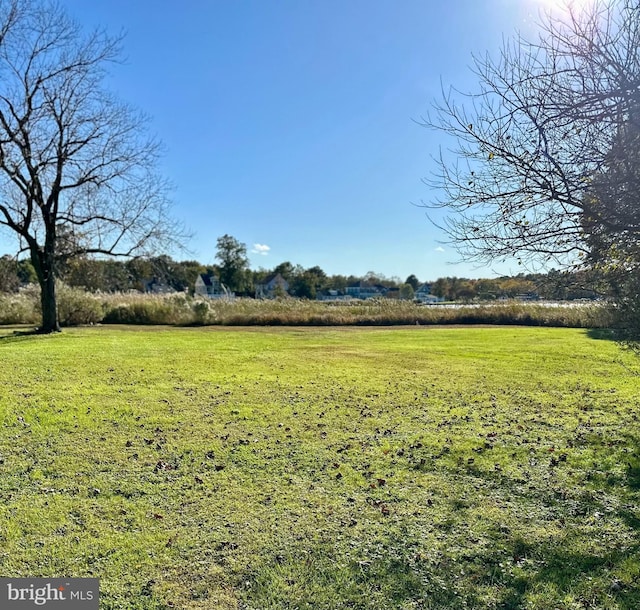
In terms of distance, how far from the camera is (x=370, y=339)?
13227mm

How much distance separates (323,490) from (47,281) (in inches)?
519

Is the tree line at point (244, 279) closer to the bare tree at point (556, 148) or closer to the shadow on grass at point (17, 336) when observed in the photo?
the bare tree at point (556, 148)

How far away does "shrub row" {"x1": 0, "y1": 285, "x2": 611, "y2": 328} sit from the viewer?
1691 centimetres

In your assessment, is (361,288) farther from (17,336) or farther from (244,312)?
(17,336)

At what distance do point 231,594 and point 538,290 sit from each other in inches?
132

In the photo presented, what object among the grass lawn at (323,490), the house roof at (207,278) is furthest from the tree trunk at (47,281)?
the house roof at (207,278)

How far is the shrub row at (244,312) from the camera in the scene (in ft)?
55.5

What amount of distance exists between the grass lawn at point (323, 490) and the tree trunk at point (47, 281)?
278 inches

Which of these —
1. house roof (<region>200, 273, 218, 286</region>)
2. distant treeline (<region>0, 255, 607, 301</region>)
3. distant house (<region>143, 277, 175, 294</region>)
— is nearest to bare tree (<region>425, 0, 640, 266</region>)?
distant treeline (<region>0, 255, 607, 301</region>)

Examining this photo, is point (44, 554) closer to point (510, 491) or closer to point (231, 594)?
point (231, 594)

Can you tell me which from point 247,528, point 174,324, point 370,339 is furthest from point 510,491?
point 174,324

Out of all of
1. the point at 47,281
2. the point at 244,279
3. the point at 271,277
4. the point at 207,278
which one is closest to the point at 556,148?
the point at 47,281

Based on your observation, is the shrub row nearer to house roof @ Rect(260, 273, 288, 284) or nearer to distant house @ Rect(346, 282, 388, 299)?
house roof @ Rect(260, 273, 288, 284)

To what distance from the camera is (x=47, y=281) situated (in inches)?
517
